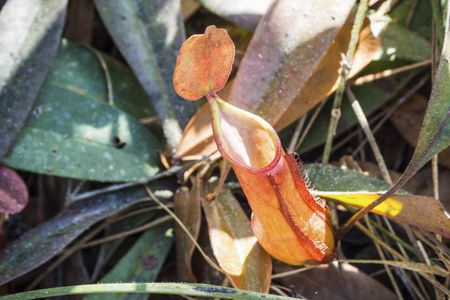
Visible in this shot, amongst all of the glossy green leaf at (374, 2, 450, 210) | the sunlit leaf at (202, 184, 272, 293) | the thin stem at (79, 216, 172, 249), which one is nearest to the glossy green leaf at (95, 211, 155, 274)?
the thin stem at (79, 216, 172, 249)

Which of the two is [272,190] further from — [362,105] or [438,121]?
[362,105]

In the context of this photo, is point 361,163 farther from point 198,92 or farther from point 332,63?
point 198,92

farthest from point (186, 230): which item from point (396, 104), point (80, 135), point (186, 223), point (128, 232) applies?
point (396, 104)

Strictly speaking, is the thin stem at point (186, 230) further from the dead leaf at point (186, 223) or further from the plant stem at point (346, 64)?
the plant stem at point (346, 64)

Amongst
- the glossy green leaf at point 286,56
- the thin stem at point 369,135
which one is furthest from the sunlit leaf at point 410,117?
the glossy green leaf at point 286,56

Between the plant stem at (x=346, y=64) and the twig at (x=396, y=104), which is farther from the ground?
the plant stem at (x=346, y=64)

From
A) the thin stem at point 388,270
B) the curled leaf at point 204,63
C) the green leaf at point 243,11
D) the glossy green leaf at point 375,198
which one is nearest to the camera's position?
the curled leaf at point 204,63

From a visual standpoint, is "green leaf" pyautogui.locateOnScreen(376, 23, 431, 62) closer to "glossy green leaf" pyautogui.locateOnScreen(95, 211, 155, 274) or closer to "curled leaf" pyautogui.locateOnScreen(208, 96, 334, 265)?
"curled leaf" pyautogui.locateOnScreen(208, 96, 334, 265)
